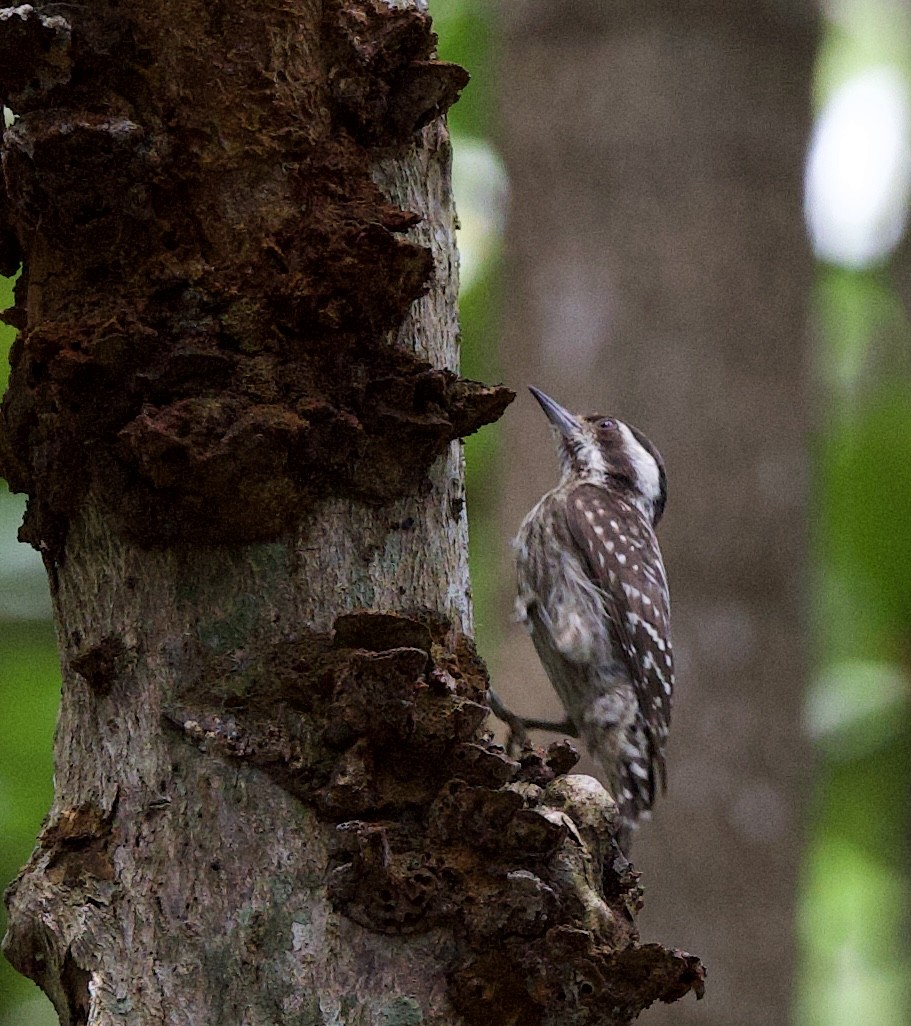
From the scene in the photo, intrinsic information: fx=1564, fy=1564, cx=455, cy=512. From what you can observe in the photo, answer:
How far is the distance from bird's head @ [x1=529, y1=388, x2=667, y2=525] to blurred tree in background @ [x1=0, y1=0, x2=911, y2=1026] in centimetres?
10

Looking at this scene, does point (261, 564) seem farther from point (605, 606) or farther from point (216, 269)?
point (605, 606)

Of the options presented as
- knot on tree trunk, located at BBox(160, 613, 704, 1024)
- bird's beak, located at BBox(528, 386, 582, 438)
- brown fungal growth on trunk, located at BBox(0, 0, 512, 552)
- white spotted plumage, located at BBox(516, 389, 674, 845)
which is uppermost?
bird's beak, located at BBox(528, 386, 582, 438)

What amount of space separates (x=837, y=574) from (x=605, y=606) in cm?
262

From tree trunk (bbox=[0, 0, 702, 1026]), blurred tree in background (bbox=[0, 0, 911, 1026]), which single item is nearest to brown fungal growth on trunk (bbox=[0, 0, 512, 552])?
tree trunk (bbox=[0, 0, 702, 1026])

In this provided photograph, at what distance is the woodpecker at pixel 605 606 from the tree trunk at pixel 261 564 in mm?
3122

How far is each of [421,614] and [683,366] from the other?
3419 millimetres

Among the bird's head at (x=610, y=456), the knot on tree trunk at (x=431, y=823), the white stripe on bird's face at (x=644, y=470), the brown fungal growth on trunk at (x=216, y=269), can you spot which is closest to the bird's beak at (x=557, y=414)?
the bird's head at (x=610, y=456)

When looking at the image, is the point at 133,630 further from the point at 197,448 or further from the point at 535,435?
the point at 535,435

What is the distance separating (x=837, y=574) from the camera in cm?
775

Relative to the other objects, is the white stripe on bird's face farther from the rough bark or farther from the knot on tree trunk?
the knot on tree trunk

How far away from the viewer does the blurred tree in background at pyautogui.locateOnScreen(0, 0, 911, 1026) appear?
15.9 ft

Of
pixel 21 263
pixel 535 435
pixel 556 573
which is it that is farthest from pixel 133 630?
pixel 535 435

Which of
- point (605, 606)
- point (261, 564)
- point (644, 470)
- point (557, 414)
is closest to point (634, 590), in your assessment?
point (605, 606)

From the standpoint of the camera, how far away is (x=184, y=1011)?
1889mm
